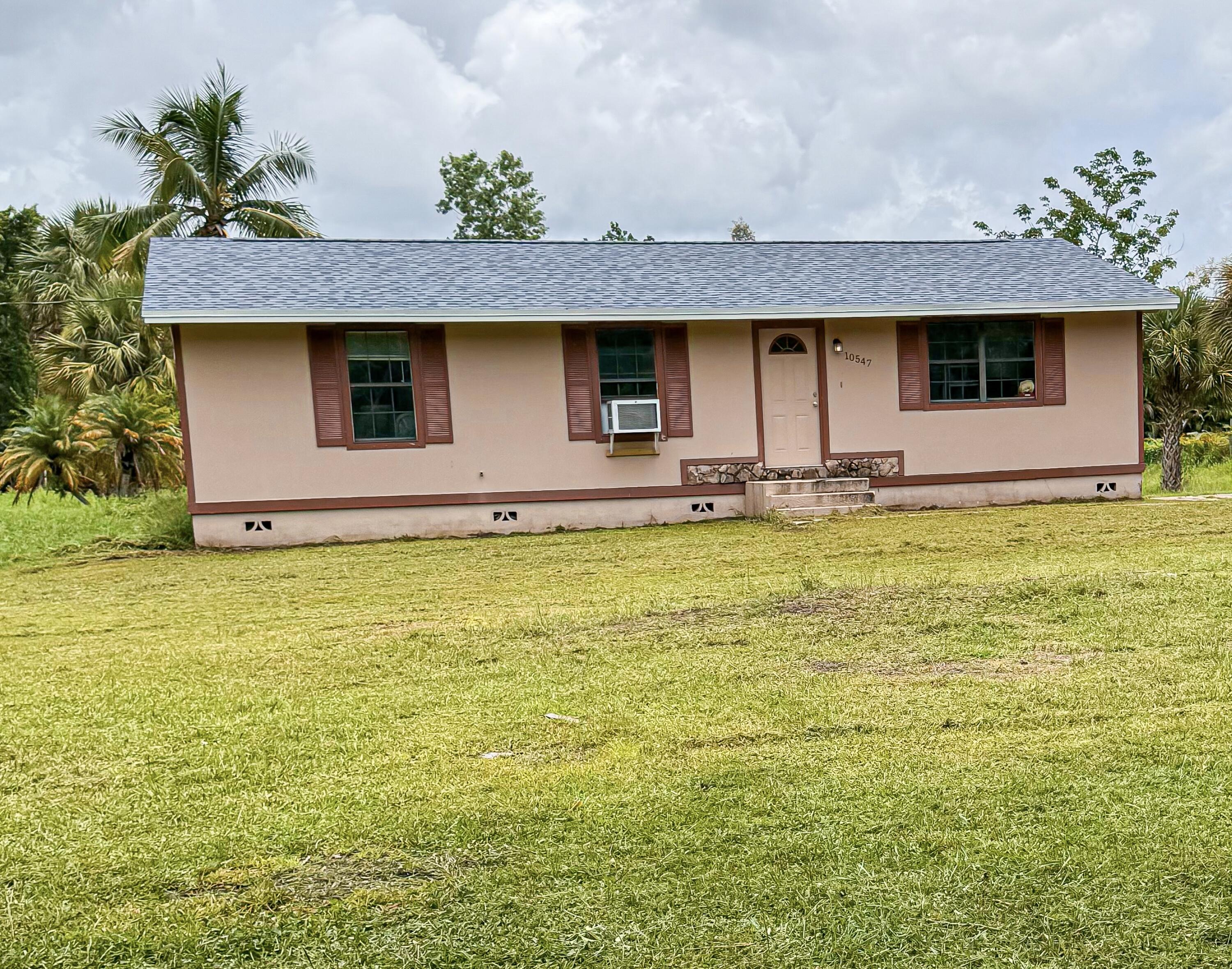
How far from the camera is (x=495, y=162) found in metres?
36.4

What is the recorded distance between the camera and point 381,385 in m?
11.6

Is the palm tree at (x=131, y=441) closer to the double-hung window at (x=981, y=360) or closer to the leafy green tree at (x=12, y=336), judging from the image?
the double-hung window at (x=981, y=360)

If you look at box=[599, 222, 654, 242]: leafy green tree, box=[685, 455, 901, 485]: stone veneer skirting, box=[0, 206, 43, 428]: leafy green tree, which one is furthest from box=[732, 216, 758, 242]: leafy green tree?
box=[685, 455, 901, 485]: stone veneer skirting

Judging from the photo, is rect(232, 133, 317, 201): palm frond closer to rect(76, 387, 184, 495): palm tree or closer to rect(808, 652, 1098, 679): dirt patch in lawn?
rect(76, 387, 184, 495): palm tree

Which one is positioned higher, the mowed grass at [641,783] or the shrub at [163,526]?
the shrub at [163,526]

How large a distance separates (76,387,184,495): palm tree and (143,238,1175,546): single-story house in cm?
268

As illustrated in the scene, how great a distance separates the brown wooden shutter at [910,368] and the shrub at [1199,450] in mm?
14850

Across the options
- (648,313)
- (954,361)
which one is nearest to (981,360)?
(954,361)

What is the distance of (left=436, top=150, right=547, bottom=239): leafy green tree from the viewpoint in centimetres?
3625

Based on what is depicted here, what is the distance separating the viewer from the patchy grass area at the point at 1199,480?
638 inches

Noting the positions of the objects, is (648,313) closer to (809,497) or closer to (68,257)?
(809,497)

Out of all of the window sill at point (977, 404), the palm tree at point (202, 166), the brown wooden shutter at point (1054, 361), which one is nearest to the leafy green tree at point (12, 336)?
the palm tree at point (202, 166)

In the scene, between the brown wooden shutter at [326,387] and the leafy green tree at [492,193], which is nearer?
the brown wooden shutter at [326,387]

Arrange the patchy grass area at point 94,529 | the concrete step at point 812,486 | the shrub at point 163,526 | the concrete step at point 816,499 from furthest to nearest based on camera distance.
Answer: the concrete step at point 812,486 → the concrete step at point 816,499 → the shrub at point 163,526 → the patchy grass area at point 94,529
